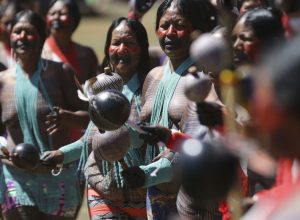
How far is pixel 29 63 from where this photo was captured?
7324mm

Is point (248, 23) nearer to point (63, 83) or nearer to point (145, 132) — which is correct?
point (145, 132)

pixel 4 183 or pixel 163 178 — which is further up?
pixel 163 178

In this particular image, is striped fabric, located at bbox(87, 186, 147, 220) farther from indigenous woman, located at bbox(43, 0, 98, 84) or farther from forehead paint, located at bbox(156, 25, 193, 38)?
indigenous woman, located at bbox(43, 0, 98, 84)

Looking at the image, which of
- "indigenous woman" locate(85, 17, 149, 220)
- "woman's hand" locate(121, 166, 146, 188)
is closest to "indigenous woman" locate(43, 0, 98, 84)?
"indigenous woman" locate(85, 17, 149, 220)

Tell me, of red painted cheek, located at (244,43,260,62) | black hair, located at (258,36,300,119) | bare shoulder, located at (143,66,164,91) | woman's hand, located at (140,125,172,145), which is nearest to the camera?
black hair, located at (258,36,300,119)

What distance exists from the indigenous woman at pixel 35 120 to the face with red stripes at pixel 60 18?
1.36 m

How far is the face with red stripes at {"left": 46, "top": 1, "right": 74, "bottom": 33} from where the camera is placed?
345 inches

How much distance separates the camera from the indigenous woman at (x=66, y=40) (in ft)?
28.5

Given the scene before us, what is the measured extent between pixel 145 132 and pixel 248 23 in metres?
0.71

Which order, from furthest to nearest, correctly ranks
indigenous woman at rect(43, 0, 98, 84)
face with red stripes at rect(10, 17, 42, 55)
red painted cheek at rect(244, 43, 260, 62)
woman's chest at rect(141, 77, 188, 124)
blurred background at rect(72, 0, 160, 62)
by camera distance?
blurred background at rect(72, 0, 160, 62) → indigenous woman at rect(43, 0, 98, 84) → face with red stripes at rect(10, 17, 42, 55) → woman's chest at rect(141, 77, 188, 124) → red painted cheek at rect(244, 43, 260, 62)

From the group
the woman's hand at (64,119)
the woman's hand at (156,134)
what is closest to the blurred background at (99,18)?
the woman's hand at (64,119)

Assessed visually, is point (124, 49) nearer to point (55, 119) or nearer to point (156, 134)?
point (55, 119)

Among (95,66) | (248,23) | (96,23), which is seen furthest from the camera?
(96,23)

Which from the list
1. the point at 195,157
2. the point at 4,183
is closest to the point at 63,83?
the point at 4,183
